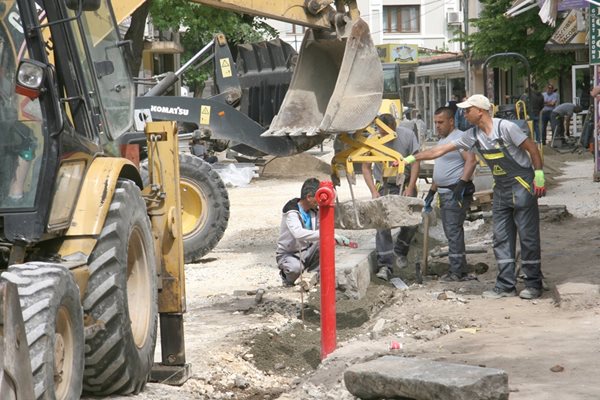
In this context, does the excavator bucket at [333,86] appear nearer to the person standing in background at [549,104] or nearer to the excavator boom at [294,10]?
the excavator boom at [294,10]

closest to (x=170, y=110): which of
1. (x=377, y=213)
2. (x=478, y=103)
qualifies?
(x=377, y=213)

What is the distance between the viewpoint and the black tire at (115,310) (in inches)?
249

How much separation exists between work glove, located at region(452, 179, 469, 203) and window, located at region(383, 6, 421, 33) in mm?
54811

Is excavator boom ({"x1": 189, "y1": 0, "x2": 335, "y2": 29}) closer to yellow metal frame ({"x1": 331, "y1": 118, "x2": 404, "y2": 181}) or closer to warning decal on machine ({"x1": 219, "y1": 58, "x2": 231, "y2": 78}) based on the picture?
yellow metal frame ({"x1": 331, "y1": 118, "x2": 404, "y2": 181})

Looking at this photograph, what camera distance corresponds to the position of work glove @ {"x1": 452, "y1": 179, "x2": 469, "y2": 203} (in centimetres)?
1131

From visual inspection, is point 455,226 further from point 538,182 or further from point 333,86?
point 333,86

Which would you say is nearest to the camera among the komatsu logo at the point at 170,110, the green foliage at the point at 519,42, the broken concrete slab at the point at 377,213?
the broken concrete slab at the point at 377,213

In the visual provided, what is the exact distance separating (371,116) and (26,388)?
5765 millimetres

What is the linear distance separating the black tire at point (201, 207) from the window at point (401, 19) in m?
51.9

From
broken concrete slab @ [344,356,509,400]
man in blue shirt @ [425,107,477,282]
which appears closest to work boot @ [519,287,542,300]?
man in blue shirt @ [425,107,477,282]

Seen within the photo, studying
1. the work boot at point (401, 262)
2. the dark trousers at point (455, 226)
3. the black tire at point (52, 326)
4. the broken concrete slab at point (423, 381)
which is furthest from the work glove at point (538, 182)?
the black tire at point (52, 326)

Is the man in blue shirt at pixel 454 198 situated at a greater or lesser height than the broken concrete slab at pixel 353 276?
greater

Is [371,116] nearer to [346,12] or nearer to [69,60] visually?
[346,12]

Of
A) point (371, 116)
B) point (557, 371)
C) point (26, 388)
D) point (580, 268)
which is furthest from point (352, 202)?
point (26, 388)
